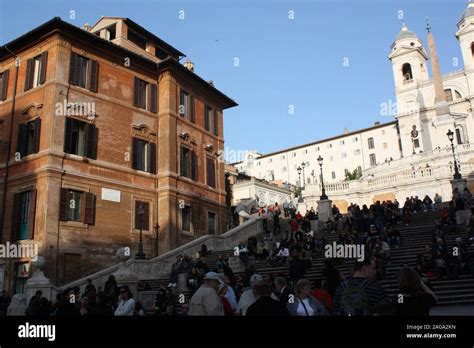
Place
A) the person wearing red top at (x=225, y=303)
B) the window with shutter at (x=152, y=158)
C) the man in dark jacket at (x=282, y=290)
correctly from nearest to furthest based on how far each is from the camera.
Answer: the person wearing red top at (x=225, y=303) < the man in dark jacket at (x=282, y=290) < the window with shutter at (x=152, y=158)

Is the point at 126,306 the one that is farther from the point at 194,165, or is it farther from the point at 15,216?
the point at 194,165

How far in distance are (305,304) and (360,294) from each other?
1.08m

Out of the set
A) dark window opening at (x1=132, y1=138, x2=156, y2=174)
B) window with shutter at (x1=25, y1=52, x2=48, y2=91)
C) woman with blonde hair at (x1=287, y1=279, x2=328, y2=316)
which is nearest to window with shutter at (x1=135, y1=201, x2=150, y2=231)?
dark window opening at (x1=132, y1=138, x2=156, y2=174)

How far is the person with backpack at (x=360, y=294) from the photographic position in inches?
215

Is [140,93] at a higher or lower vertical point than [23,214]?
higher

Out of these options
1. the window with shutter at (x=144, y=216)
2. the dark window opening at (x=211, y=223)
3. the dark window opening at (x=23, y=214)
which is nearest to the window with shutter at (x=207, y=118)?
the dark window opening at (x=211, y=223)

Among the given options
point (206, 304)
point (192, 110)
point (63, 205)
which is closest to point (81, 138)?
point (63, 205)

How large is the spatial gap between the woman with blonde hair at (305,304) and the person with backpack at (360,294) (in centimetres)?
51

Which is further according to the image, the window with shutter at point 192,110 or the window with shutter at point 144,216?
the window with shutter at point 192,110

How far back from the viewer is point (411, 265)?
643 inches

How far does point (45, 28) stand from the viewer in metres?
23.2

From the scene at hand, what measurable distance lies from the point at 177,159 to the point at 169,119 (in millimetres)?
2539

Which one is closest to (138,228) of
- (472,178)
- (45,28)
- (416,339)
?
(45,28)

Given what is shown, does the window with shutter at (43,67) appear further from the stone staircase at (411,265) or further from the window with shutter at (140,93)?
the stone staircase at (411,265)
